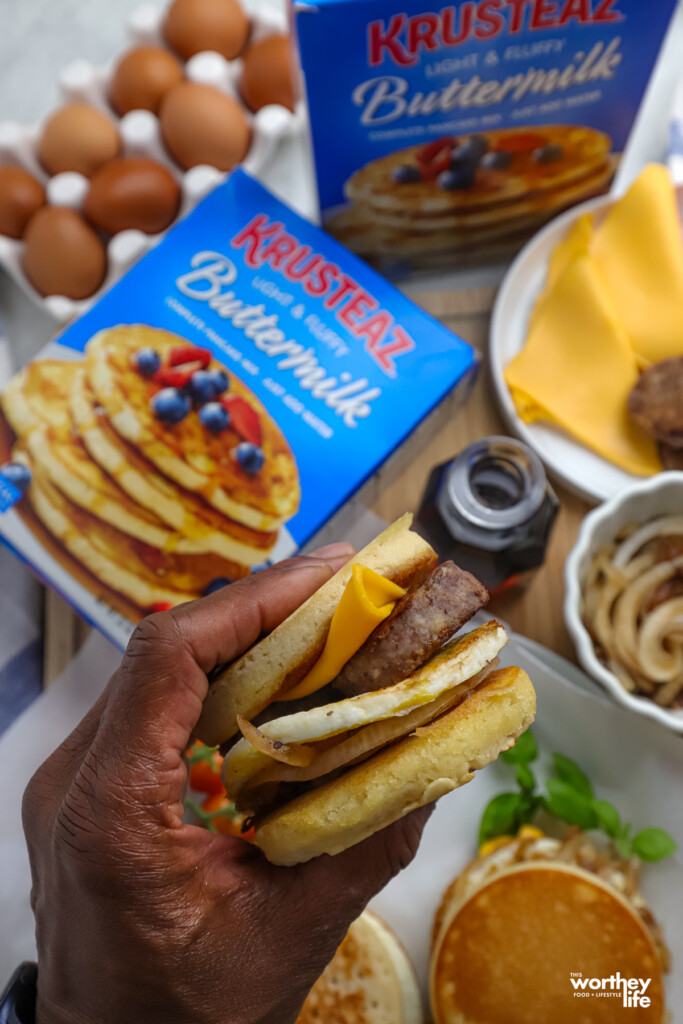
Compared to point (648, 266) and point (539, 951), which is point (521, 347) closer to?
point (648, 266)

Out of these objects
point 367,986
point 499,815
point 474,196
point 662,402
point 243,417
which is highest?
point 474,196

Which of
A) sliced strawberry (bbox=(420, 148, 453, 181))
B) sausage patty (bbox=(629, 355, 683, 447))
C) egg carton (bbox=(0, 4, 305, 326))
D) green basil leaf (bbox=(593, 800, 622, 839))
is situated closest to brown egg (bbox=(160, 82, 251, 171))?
egg carton (bbox=(0, 4, 305, 326))

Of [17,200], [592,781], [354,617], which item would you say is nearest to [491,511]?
[354,617]

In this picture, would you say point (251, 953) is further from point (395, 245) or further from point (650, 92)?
point (650, 92)

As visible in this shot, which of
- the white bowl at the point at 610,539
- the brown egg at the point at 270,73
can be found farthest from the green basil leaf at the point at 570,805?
the brown egg at the point at 270,73

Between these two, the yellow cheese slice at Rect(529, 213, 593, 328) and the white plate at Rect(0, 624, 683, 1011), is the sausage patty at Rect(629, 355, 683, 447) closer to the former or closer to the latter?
the yellow cheese slice at Rect(529, 213, 593, 328)

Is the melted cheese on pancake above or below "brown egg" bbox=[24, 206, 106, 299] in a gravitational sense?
below

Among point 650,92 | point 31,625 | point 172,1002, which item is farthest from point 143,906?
point 650,92

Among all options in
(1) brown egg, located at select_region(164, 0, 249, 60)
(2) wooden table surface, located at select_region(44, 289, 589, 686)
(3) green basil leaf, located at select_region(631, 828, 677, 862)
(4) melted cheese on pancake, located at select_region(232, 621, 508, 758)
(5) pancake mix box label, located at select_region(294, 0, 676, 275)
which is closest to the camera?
(4) melted cheese on pancake, located at select_region(232, 621, 508, 758)
